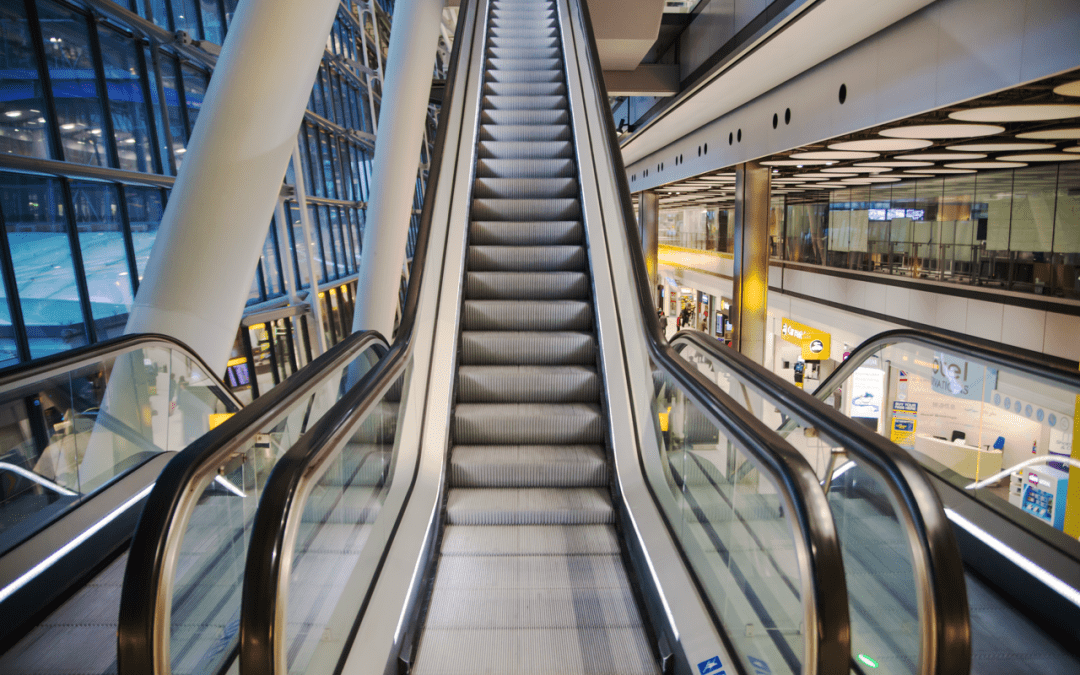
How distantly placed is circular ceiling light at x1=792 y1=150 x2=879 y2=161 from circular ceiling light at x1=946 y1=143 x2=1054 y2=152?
1.35 metres

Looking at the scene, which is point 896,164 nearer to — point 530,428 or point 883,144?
point 883,144

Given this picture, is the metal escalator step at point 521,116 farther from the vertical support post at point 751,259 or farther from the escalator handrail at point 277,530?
the vertical support post at point 751,259

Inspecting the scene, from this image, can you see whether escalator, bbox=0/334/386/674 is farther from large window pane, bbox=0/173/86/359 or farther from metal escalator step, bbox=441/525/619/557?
large window pane, bbox=0/173/86/359

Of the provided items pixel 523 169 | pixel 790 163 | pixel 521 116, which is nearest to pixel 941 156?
pixel 790 163

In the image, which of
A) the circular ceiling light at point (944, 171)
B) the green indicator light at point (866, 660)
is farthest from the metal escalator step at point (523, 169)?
the circular ceiling light at point (944, 171)

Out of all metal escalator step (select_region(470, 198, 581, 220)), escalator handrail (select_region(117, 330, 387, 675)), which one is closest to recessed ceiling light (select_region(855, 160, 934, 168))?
metal escalator step (select_region(470, 198, 581, 220))

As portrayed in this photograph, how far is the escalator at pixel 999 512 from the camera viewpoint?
2.35 meters

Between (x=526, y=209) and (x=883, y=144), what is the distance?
294 inches

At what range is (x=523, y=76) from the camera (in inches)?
319

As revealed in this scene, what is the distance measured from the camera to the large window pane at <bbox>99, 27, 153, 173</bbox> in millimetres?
6523

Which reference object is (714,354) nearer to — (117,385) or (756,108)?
(117,385)

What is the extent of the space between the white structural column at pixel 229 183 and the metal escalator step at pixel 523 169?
2.35m

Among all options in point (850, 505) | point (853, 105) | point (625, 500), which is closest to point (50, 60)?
point (625, 500)

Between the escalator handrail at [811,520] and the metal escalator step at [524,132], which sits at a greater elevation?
the metal escalator step at [524,132]
